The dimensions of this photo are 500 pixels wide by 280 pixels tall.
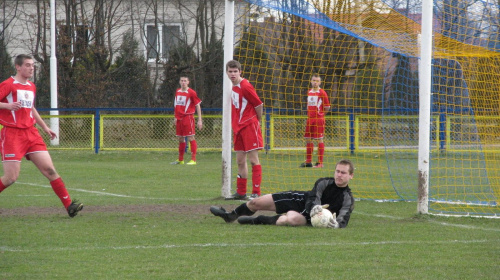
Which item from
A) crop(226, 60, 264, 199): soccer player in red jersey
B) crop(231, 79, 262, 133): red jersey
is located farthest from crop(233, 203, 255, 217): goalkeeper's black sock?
crop(231, 79, 262, 133): red jersey

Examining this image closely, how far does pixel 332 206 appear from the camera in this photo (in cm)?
730

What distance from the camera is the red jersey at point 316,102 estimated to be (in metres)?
15.6

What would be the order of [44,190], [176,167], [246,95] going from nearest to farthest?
[246,95], [44,190], [176,167]

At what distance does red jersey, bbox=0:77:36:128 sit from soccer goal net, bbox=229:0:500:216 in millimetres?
3592

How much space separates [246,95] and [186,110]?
25.2 ft

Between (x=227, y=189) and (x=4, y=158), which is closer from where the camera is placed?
(x=4, y=158)

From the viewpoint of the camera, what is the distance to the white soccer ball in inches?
277

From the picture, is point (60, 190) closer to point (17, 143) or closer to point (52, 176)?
point (52, 176)

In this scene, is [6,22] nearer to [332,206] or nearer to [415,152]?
[415,152]

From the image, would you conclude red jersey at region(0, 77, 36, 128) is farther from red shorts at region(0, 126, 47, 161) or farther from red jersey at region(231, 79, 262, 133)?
red jersey at region(231, 79, 262, 133)

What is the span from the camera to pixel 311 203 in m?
7.16

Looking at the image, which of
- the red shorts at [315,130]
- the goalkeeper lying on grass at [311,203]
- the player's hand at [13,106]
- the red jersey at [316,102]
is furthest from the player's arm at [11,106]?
the red shorts at [315,130]

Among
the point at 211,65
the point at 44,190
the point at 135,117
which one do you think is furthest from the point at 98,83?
the point at 44,190

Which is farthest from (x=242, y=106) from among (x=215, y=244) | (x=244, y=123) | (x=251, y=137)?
(x=215, y=244)
